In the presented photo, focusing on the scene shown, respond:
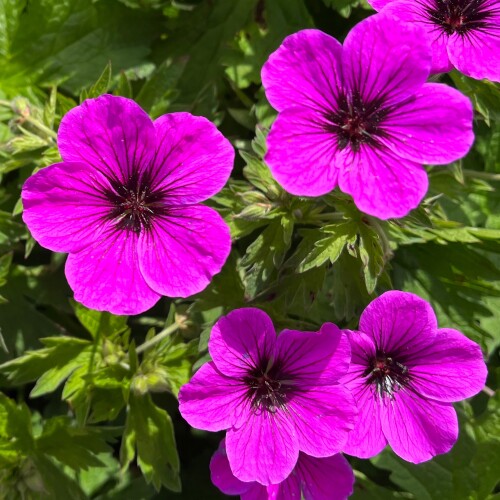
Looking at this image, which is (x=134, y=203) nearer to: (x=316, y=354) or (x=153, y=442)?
(x=316, y=354)

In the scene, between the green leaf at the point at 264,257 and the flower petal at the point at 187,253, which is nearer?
the flower petal at the point at 187,253

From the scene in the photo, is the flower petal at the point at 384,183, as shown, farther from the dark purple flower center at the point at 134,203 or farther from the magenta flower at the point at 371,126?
the dark purple flower center at the point at 134,203

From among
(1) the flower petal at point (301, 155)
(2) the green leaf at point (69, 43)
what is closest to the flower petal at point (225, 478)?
(1) the flower petal at point (301, 155)

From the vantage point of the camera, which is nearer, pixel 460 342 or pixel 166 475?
pixel 460 342

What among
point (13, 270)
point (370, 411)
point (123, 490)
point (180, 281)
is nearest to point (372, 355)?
point (370, 411)

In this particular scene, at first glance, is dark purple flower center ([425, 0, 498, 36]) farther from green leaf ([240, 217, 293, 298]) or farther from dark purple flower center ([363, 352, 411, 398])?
dark purple flower center ([363, 352, 411, 398])

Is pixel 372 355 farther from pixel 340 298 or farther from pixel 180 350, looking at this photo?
pixel 180 350

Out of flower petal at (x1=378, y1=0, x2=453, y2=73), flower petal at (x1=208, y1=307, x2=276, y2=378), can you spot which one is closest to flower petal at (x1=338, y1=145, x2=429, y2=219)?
flower petal at (x1=378, y1=0, x2=453, y2=73)
